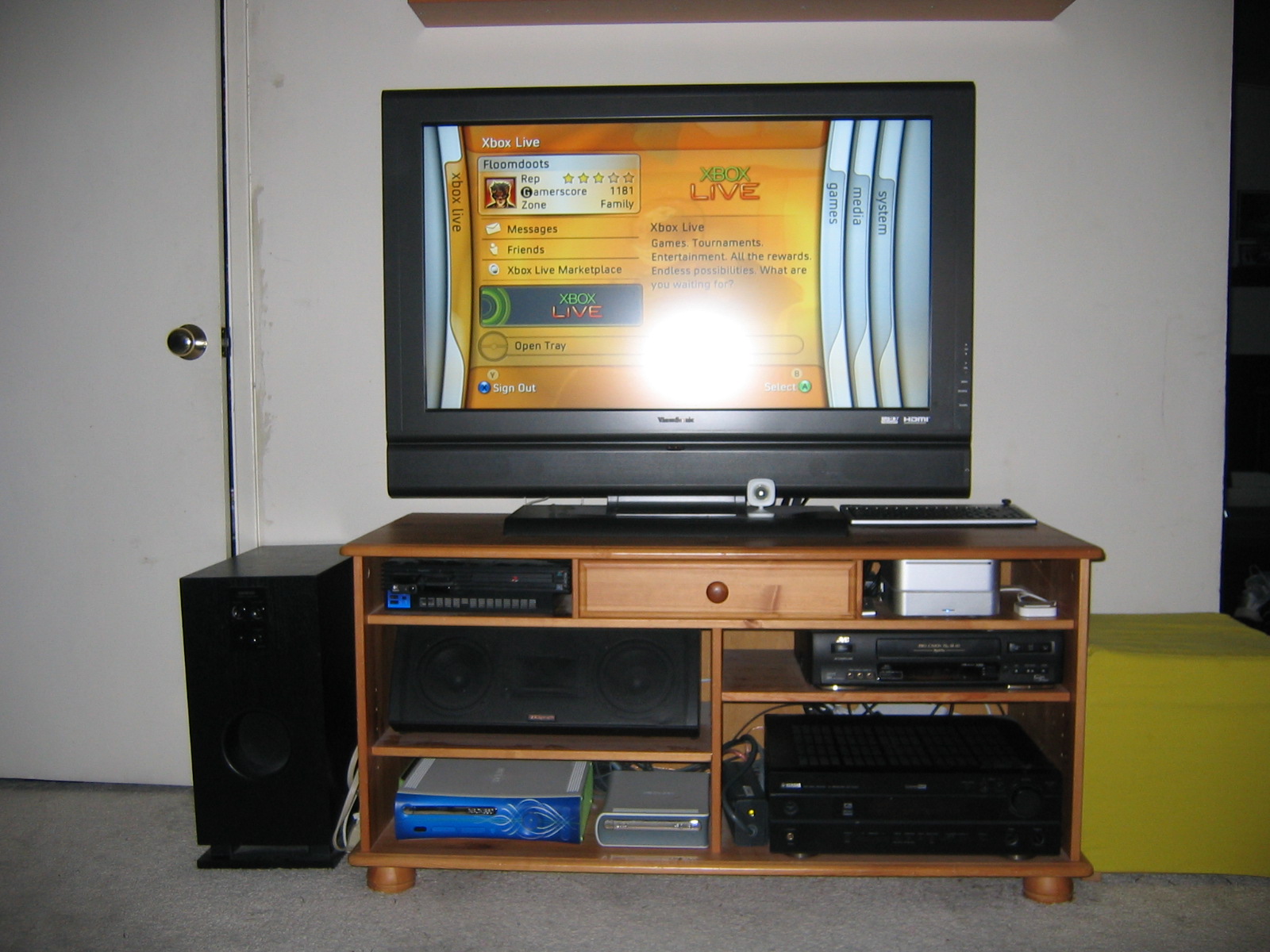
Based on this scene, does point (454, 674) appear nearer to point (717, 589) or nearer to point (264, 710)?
point (264, 710)

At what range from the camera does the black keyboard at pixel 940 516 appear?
175 centimetres

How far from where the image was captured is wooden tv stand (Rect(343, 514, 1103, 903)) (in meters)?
1.61

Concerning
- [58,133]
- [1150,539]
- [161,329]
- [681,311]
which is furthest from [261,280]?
[1150,539]

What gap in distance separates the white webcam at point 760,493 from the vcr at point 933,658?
27 centimetres

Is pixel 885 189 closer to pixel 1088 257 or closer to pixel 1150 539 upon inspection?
pixel 1088 257

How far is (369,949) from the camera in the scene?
1520 mm

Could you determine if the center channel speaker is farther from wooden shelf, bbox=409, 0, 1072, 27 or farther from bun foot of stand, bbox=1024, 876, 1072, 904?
wooden shelf, bbox=409, 0, 1072, 27

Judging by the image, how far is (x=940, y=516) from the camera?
177 centimetres

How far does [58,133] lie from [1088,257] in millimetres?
2402

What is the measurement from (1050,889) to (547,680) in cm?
101

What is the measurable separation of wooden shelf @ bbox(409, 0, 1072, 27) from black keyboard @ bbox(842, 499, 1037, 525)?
1.08 m

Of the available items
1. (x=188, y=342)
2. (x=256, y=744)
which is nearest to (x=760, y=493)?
(x=256, y=744)

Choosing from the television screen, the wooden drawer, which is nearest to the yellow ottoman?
the wooden drawer

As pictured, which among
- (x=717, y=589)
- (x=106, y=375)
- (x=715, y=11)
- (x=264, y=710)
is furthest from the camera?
(x=106, y=375)
